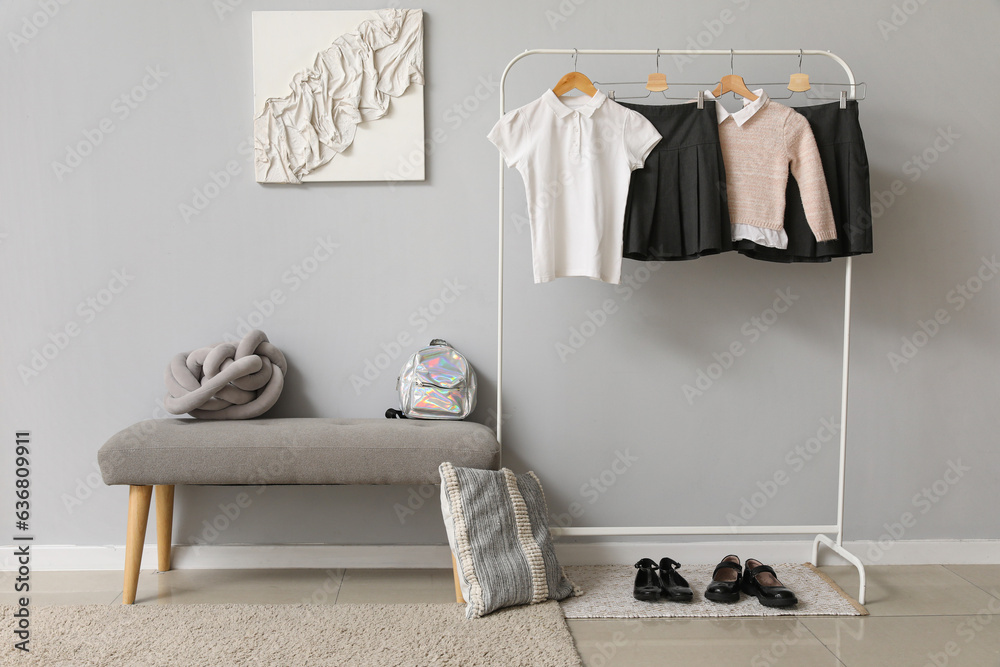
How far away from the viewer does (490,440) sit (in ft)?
6.69

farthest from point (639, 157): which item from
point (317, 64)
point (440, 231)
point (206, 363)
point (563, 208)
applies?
point (206, 363)

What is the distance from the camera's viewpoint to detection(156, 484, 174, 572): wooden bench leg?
2203 millimetres

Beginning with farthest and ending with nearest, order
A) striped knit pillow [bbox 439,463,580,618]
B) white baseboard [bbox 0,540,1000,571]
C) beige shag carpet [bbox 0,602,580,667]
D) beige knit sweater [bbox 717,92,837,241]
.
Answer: white baseboard [bbox 0,540,1000,571] → beige knit sweater [bbox 717,92,837,241] → striped knit pillow [bbox 439,463,580,618] → beige shag carpet [bbox 0,602,580,667]

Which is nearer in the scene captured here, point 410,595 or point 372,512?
point 410,595

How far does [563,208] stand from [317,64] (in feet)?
3.01

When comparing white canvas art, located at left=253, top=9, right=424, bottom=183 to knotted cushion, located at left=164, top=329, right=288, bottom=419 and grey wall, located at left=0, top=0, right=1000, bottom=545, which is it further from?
knotted cushion, located at left=164, top=329, right=288, bottom=419

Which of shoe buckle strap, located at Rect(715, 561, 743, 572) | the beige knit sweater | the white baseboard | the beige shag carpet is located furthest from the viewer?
the white baseboard

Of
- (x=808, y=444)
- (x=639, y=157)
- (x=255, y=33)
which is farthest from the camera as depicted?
(x=808, y=444)

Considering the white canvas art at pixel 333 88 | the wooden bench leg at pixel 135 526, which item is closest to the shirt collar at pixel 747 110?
the white canvas art at pixel 333 88

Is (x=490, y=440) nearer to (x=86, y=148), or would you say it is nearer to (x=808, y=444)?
(x=808, y=444)

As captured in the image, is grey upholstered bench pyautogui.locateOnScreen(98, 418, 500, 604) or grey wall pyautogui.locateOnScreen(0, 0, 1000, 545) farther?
grey wall pyautogui.locateOnScreen(0, 0, 1000, 545)

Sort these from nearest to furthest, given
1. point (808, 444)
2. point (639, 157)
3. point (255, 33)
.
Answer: point (639, 157) → point (255, 33) → point (808, 444)

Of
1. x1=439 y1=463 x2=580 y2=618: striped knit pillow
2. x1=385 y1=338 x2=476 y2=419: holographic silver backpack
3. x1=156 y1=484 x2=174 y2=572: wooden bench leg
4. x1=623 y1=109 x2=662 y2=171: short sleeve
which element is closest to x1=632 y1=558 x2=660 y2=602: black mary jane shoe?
x1=439 y1=463 x2=580 y2=618: striped knit pillow

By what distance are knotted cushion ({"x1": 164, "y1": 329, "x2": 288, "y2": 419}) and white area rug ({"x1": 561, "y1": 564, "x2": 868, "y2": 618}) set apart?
1101 millimetres
